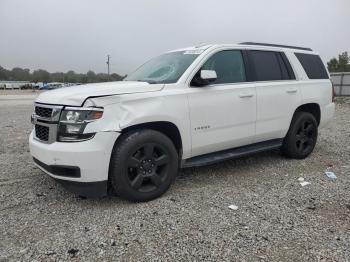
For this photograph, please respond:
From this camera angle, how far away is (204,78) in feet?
12.6

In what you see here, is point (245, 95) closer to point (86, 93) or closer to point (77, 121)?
point (86, 93)

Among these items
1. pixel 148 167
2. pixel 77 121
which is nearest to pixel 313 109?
pixel 148 167

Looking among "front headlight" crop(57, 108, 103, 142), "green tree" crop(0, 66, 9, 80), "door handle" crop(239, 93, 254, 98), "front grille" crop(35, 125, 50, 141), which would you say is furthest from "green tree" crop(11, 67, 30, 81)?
"front headlight" crop(57, 108, 103, 142)

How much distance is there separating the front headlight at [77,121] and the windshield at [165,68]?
0.99 metres

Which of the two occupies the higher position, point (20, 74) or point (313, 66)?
point (20, 74)

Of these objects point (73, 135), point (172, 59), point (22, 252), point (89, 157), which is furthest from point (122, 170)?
point (172, 59)

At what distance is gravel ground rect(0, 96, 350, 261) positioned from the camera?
108 inches

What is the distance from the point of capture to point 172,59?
181 inches

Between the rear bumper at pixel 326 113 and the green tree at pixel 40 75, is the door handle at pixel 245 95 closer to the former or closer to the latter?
the rear bumper at pixel 326 113

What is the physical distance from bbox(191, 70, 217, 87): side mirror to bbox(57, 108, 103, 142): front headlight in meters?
1.30

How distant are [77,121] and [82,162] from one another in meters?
0.42

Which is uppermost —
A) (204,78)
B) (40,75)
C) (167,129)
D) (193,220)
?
(40,75)

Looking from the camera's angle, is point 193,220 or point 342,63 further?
Answer: point 342,63

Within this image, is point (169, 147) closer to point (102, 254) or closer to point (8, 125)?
point (102, 254)
